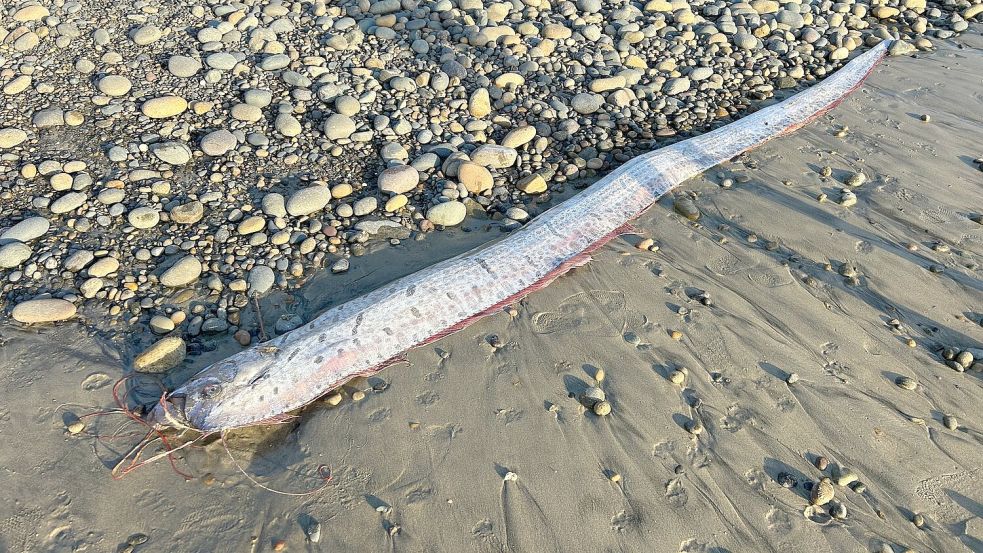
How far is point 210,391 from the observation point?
14.2ft

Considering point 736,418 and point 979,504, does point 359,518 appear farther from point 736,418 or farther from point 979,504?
point 979,504

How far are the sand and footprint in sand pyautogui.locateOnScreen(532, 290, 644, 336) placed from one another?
2 cm

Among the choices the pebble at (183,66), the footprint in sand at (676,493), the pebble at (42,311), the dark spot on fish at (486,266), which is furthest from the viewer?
the pebble at (183,66)

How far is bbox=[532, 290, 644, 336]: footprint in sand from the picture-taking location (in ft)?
16.5

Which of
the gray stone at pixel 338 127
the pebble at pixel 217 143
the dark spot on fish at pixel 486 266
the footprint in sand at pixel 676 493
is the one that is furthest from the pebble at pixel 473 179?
the footprint in sand at pixel 676 493

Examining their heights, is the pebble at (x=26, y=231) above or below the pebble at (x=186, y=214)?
below

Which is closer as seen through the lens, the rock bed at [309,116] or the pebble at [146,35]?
the rock bed at [309,116]

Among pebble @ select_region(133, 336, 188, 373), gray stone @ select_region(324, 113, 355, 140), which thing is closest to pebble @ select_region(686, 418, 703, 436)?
pebble @ select_region(133, 336, 188, 373)

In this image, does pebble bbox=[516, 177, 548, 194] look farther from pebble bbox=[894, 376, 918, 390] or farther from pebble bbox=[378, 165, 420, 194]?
pebble bbox=[894, 376, 918, 390]

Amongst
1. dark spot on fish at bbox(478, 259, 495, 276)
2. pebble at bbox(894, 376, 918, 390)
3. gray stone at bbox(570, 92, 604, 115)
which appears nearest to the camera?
pebble at bbox(894, 376, 918, 390)

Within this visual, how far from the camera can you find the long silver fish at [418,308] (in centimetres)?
436

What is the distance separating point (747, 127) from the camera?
696cm

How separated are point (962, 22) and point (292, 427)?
10451mm

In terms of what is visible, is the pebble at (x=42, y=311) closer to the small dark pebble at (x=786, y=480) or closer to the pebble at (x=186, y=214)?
the pebble at (x=186, y=214)
